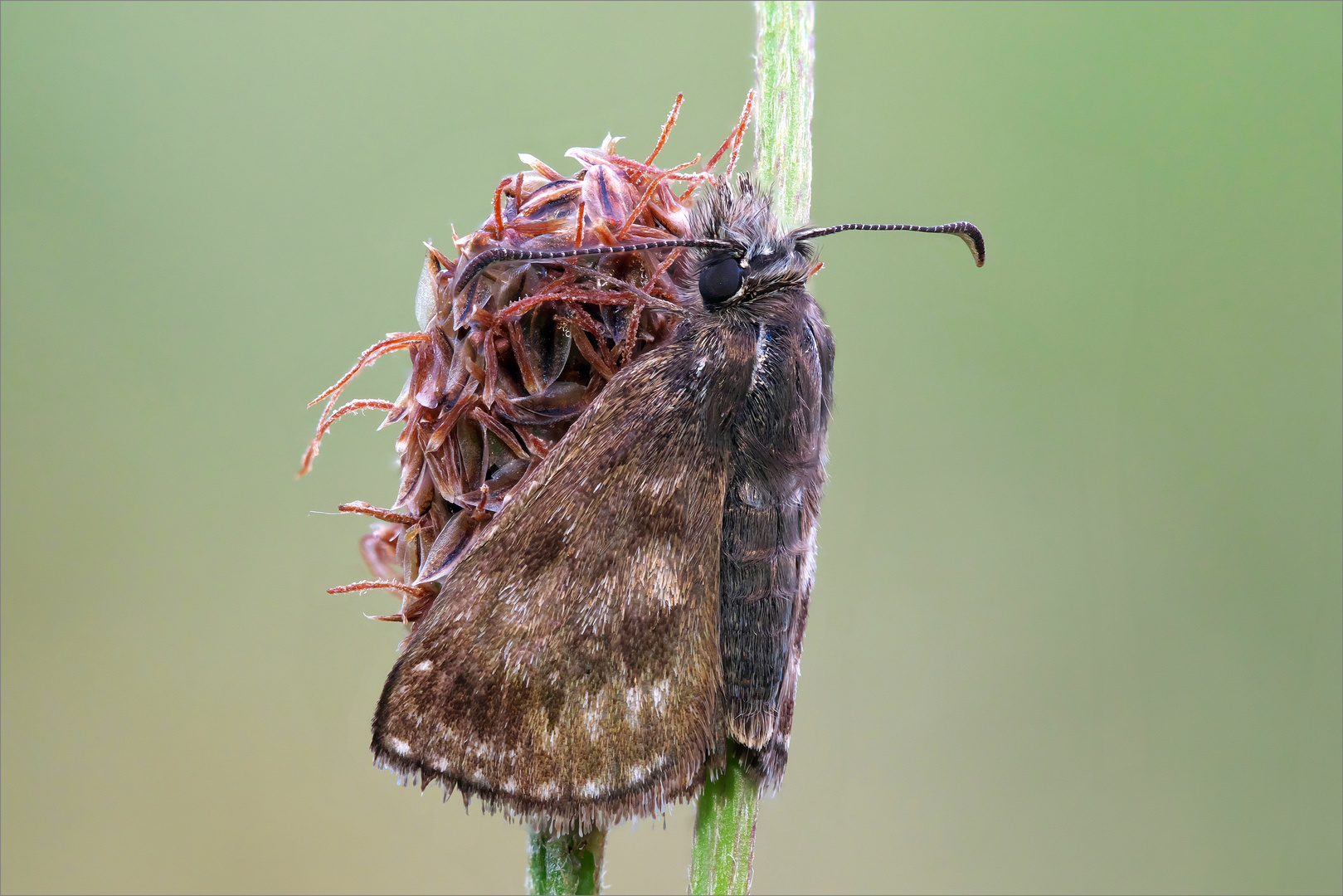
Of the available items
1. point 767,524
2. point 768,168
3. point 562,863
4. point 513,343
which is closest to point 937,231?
point 768,168

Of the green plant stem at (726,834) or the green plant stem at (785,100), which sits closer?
the green plant stem at (726,834)

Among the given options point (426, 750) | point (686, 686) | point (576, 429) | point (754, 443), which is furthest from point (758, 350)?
point (426, 750)

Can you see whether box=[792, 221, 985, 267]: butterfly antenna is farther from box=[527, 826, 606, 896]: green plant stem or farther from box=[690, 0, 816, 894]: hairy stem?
box=[527, 826, 606, 896]: green plant stem

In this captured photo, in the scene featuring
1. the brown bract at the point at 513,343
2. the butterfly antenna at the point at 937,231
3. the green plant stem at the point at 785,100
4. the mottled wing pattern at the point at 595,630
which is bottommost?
the mottled wing pattern at the point at 595,630

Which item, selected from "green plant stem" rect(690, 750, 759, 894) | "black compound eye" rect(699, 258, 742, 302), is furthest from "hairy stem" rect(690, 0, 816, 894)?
"black compound eye" rect(699, 258, 742, 302)

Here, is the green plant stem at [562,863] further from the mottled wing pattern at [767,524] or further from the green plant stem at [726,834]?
the mottled wing pattern at [767,524]

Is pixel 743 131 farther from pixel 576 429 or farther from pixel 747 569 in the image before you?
pixel 747 569

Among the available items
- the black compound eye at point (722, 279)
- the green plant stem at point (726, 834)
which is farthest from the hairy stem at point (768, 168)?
the black compound eye at point (722, 279)
